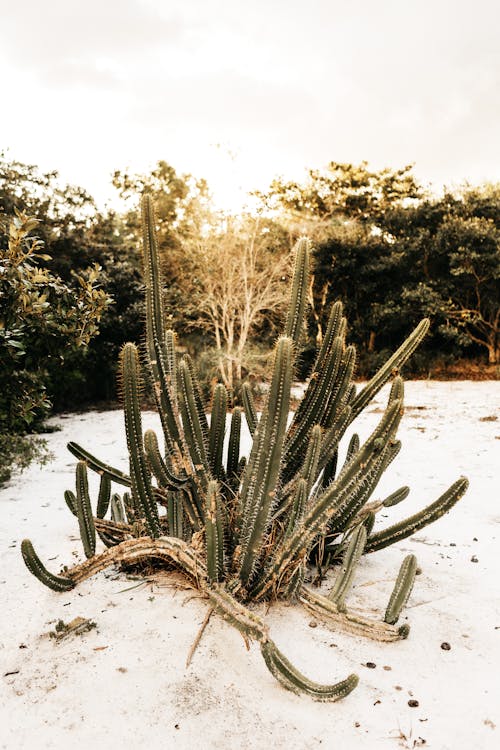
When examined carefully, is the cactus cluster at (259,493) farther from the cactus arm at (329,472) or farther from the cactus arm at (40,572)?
the cactus arm at (329,472)

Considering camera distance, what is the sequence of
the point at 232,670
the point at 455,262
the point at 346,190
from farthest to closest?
1. the point at 346,190
2. the point at 455,262
3. the point at 232,670

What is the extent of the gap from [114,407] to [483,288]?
403 inches

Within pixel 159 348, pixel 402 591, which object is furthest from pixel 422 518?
pixel 159 348

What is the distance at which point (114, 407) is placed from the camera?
10.7 metres

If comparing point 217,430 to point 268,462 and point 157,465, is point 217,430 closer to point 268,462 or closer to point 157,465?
point 157,465

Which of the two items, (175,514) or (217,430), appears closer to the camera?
(175,514)

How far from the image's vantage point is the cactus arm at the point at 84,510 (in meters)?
2.62

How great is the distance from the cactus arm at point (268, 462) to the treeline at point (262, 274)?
5352 millimetres

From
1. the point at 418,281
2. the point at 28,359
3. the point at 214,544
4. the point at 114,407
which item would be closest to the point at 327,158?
the point at 418,281

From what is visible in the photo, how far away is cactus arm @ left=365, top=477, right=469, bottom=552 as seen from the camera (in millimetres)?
2648

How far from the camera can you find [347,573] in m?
2.46

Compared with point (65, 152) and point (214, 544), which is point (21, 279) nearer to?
point (214, 544)

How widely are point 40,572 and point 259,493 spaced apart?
1135mm

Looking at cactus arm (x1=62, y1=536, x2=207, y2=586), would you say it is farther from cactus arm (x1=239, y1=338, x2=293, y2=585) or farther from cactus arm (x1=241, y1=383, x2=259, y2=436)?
cactus arm (x1=241, y1=383, x2=259, y2=436)
